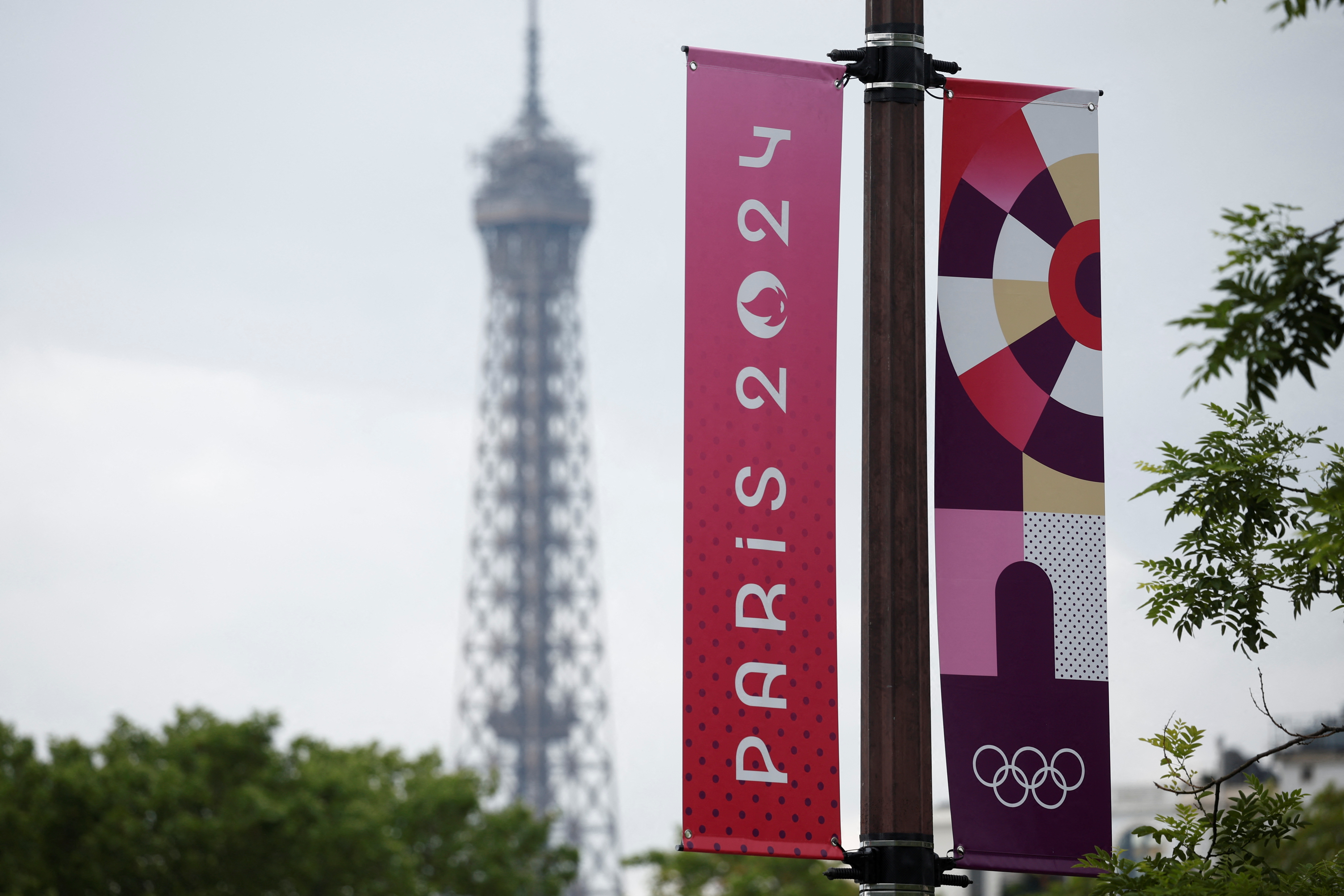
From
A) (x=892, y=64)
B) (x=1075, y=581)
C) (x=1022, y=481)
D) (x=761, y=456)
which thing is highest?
(x=892, y=64)

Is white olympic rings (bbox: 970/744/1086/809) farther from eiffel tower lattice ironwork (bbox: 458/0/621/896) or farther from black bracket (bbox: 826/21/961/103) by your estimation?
eiffel tower lattice ironwork (bbox: 458/0/621/896)

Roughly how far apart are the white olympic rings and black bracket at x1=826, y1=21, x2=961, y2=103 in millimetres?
3283

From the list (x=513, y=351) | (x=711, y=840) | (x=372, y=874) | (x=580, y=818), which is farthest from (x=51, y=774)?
(x=513, y=351)

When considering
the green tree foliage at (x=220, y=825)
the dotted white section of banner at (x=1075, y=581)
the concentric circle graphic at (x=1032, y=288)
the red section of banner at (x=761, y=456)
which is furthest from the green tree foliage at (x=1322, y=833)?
the red section of banner at (x=761, y=456)

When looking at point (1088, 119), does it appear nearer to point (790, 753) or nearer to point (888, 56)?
point (888, 56)

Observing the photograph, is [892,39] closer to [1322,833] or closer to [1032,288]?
[1032,288]

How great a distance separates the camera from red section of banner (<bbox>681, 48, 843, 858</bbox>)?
8.66m

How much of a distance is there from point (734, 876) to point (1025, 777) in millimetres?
44154

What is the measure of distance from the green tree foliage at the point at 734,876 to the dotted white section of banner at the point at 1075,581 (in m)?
39.8

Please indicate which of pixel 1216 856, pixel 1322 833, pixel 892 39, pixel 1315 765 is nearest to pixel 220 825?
pixel 1322 833

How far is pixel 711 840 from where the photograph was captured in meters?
8.61

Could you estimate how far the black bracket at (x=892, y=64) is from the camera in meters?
9.03

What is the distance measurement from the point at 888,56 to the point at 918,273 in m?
1.16

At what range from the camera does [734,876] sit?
170 feet
